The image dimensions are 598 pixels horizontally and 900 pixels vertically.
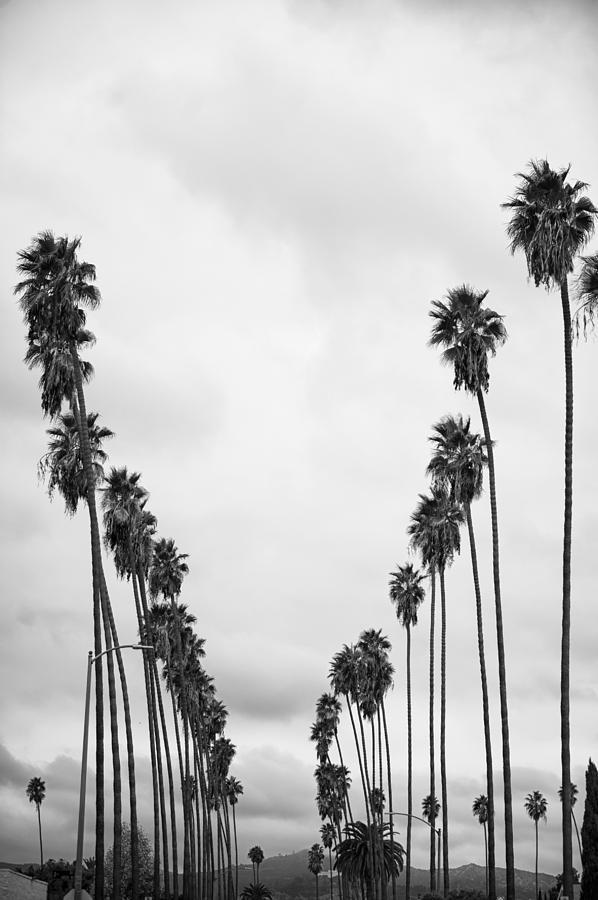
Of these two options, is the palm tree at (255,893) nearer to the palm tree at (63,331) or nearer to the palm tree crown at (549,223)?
the palm tree at (63,331)

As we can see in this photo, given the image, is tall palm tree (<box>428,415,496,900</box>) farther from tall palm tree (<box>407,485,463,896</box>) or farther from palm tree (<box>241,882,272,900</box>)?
palm tree (<box>241,882,272,900</box>)

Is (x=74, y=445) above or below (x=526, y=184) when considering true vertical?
below

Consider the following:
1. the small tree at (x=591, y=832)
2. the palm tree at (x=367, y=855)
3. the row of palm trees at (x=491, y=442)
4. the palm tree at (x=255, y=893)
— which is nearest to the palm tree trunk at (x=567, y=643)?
the row of palm trees at (x=491, y=442)

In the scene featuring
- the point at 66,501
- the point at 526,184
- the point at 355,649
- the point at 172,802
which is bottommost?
the point at 172,802

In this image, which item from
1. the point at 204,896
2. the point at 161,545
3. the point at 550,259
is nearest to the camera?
the point at 550,259

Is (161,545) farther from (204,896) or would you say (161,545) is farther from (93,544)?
(204,896)

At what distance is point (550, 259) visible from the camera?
3325cm

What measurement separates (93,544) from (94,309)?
9789 millimetres

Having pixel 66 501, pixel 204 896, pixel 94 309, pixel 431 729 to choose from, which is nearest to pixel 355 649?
pixel 431 729

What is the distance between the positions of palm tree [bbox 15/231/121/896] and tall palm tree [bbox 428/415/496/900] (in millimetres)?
17569

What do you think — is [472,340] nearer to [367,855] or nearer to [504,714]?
[504,714]

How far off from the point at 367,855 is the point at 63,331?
2527 inches

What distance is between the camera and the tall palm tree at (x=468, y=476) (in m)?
43.6

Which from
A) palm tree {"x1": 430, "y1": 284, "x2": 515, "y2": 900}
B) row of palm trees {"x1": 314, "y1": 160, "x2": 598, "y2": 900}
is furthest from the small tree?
palm tree {"x1": 430, "y1": 284, "x2": 515, "y2": 900}
